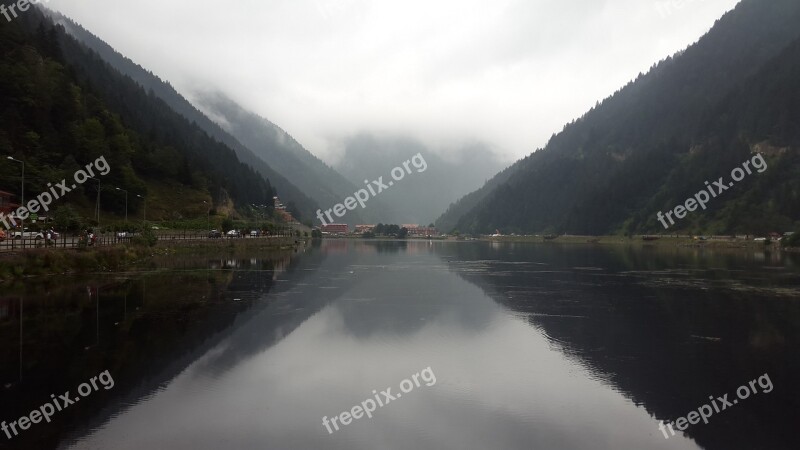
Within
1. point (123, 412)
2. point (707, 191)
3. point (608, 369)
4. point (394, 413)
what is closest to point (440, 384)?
point (394, 413)

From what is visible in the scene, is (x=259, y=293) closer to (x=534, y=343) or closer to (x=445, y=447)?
(x=534, y=343)

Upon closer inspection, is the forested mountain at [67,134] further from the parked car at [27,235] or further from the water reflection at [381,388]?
the water reflection at [381,388]

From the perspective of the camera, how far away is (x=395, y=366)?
19797mm

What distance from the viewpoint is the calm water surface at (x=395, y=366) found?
1341 cm

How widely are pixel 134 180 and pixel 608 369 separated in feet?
338

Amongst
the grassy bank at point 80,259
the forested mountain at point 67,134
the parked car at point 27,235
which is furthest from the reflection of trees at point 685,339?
the forested mountain at point 67,134

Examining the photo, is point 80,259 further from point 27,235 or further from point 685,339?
point 685,339

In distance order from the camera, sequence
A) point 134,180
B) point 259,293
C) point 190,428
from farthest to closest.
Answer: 1. point 134,180
2. point 259,293
3. point 190,428

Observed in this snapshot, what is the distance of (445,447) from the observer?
12562mm

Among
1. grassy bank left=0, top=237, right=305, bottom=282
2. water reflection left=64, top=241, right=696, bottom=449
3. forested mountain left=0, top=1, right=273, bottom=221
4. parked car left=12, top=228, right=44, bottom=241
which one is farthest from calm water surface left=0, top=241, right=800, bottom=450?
forested mountain left=0, top=1, right=273, bottom=221

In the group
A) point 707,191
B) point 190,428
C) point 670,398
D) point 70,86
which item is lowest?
point 670,398

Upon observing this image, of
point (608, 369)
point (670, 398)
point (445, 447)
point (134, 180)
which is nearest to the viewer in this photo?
point (445, 447)

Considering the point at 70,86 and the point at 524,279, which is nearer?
the point at 524,279

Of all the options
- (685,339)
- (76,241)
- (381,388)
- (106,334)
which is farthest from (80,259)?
(685,339)
